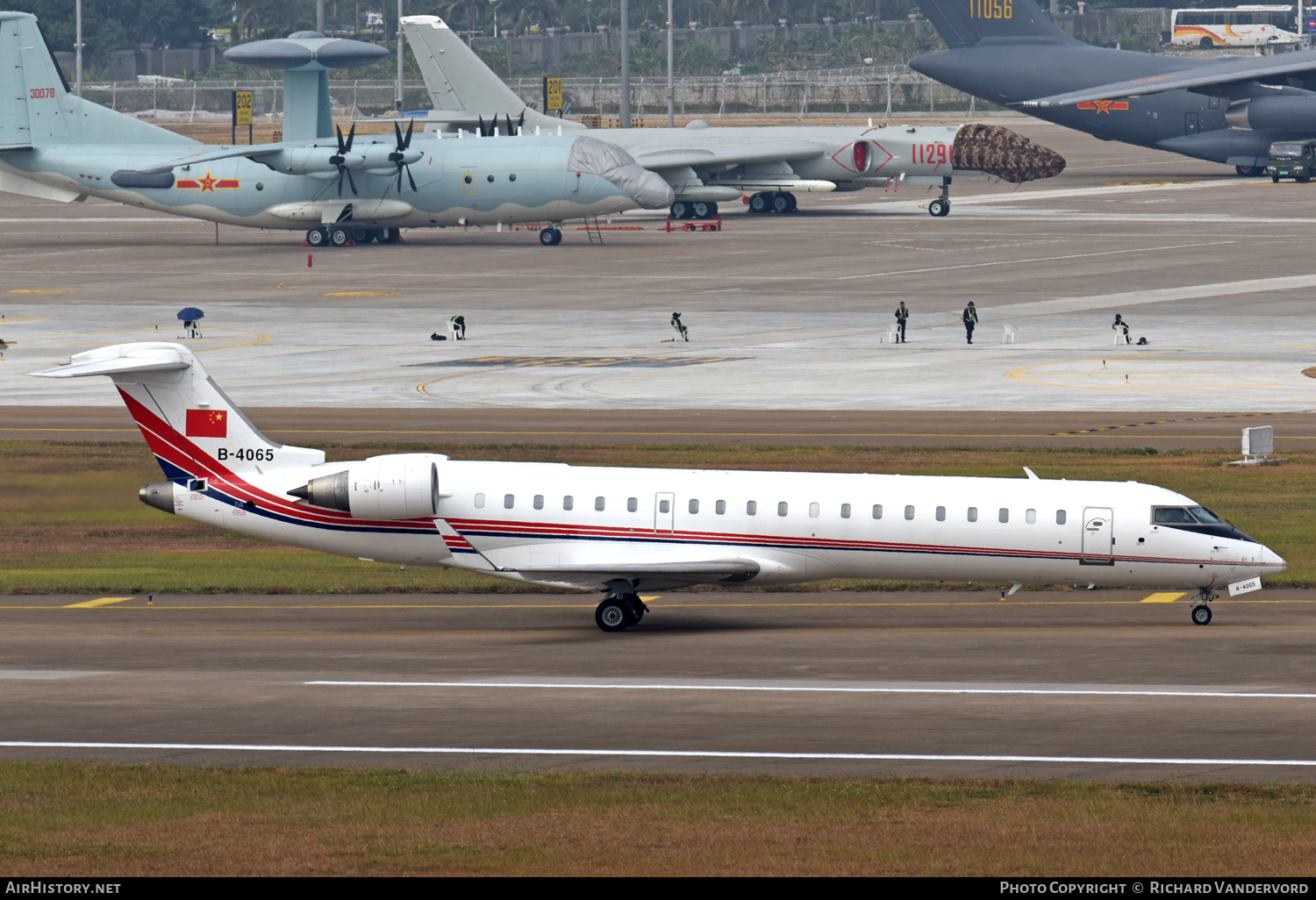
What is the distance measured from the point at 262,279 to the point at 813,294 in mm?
25923

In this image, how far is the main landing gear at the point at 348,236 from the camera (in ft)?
330

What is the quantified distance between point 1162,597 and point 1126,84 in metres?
92.3

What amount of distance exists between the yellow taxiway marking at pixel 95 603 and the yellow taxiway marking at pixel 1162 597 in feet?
61.0

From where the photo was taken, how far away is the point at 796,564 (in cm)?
3102

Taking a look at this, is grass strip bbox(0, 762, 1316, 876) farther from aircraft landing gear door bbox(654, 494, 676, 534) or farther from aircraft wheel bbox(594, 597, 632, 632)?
aircraft wheel bbox(594, 597, 632, 632)

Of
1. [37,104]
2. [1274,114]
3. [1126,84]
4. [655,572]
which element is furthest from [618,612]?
A: [1274,114]

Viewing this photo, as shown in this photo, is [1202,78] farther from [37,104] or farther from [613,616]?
[613,616]

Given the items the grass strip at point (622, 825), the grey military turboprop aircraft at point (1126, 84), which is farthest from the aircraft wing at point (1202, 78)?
the grass strip at point (622, 825)

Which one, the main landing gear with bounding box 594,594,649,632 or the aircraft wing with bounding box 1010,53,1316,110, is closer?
the main landing gear with bounding box 594,594,649,632

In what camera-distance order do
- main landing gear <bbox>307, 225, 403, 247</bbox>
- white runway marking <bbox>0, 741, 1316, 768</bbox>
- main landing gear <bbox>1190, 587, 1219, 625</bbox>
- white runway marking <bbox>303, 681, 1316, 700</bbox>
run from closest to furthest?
1. white runway marking <bbox>0, 741, 1316, 768</bbox>
2. white runway marking <bbox>303, 681, 1316, 700</bbox>
3. main landing gear <bbox>1190, 587, 1219, 625</bbox>
4. main landing gear <bbox>307, 225, 403, 247</bbox>

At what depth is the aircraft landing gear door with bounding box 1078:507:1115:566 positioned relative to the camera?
1198 inches

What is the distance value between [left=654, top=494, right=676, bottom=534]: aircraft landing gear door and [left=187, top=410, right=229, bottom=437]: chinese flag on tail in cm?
738

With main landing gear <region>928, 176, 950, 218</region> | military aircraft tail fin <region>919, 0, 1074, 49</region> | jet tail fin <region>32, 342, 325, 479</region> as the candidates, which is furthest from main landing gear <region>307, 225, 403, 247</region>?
jet tail fin <region>32, 342, 325, 479</region>

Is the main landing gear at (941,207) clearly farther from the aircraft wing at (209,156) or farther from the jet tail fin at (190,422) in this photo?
the jet tail fin at (190,422)
